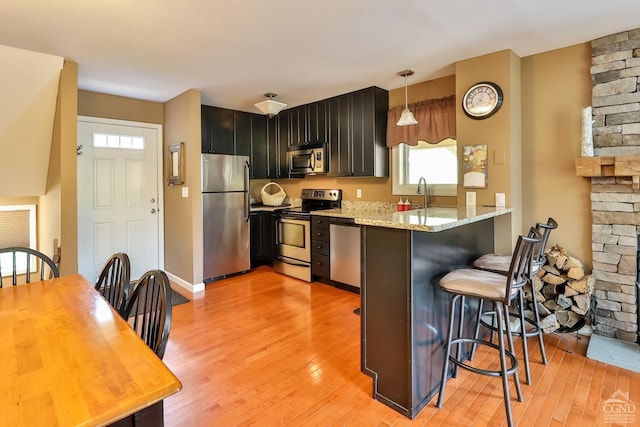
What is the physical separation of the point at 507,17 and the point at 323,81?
182 centimetres

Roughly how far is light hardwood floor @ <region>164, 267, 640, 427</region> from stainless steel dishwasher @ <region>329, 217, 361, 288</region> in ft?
2.36

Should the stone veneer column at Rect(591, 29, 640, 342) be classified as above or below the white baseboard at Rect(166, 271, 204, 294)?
above

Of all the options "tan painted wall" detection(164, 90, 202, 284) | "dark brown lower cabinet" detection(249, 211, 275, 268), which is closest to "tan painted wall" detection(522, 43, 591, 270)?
"dark brown lower cabinet" detection(249, 211, 275, 268)

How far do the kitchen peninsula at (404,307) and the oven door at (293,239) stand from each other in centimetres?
230

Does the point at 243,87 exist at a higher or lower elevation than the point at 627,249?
higher

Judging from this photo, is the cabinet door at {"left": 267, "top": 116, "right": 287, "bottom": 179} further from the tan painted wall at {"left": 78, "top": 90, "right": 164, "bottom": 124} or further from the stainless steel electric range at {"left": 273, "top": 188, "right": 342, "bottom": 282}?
the tan painted wall at {"left": 78, "top": 90, "right": 164, "bottom": 124}

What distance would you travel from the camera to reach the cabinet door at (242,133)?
4.81 metres

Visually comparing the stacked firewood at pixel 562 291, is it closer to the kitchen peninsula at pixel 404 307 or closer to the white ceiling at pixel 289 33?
the kitchen peninsula at pixel 404 307

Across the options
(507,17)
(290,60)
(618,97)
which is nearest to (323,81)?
(290,60)

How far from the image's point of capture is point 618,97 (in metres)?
2.52

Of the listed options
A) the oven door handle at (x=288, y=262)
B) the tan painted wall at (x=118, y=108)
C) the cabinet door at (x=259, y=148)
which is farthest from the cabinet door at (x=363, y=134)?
the tan painted wall at (x=118, y=108)

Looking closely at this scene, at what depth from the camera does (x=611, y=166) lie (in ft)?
8.13

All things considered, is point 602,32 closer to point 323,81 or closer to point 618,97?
point 618,97

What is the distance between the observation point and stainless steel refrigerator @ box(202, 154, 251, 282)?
4.17m
